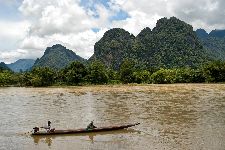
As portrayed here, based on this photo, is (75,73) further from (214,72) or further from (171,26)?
(171,26)

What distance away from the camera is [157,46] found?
478 feet

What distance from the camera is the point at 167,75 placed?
78.5 metres

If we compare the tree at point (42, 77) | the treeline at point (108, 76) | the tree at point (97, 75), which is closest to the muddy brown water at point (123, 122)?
the tree at point (42, 77)

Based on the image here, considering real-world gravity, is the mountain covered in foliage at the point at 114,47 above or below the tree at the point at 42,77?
above

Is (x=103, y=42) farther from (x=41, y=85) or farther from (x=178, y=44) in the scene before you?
(x=41, y=85)

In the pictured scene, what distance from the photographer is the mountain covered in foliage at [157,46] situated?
445ft

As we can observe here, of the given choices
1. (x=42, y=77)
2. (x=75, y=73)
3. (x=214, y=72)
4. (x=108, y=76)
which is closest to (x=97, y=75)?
(x=108, y=76)

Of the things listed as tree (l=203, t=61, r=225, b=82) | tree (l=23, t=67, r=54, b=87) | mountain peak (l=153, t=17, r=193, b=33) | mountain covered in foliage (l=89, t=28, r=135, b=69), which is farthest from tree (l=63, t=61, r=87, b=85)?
mountain peak (l=153, t=17, r=193, b=33)

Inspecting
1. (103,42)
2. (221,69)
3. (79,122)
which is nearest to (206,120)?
(79,122)

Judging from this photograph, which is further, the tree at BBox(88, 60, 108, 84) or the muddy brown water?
the tree at BBox(88, 60, 108, 84)

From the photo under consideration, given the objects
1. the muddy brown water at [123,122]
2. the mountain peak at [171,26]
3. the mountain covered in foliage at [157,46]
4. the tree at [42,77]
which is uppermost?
the mountain peak at [171,26]

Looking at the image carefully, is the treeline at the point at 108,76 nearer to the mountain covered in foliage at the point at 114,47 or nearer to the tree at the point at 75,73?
the tree at the point at 75,73

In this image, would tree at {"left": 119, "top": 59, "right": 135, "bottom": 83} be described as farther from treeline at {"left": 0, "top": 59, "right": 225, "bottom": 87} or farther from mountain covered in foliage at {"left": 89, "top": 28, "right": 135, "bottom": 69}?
mountain covered in foliage at {"left": 89, "top": 28, "right": 135, "bottom": 69}

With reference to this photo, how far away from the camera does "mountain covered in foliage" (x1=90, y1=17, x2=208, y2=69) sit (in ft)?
445
